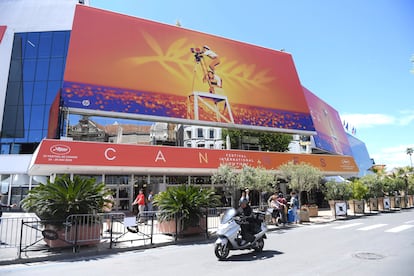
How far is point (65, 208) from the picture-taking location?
9805 mm

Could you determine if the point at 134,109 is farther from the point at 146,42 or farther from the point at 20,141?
the point at 20,141

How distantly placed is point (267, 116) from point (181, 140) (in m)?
9.65

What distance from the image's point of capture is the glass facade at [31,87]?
33.8 metres

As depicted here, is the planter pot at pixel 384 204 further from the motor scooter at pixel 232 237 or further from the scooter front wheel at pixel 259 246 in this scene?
the scooter front wheel at pixel 259 246

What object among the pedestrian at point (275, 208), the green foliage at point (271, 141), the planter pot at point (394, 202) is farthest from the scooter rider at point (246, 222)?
the green foliage at point (271, 141)

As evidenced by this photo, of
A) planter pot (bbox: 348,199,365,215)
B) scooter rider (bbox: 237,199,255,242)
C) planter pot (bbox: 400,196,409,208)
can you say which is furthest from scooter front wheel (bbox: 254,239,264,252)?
planter pot (bbox: 400,196,409,208)

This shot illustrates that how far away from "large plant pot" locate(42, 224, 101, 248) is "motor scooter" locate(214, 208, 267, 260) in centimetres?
454

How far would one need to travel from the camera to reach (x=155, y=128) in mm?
28516

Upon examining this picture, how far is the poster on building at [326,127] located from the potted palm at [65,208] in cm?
3120

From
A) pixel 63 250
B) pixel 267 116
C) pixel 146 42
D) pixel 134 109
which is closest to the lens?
pixel 63 250

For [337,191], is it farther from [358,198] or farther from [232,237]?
[232,237]

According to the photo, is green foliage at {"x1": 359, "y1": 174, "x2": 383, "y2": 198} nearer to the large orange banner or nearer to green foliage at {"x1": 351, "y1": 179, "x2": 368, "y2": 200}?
green foliage at {"x1": 351, "y1": 179, "x2": 368, "y2": 200}

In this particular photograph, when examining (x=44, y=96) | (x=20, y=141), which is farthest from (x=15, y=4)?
(x=20, y=141)

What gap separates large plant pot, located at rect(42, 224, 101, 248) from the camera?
9391 millimetres
